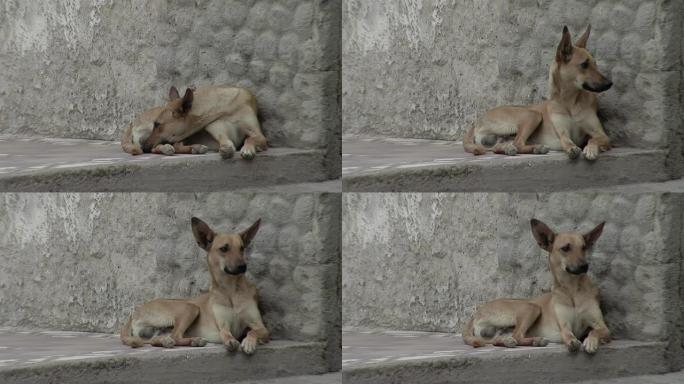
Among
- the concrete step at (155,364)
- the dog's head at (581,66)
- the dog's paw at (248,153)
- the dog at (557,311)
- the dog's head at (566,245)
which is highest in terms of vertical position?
the dog's head at (581,66)

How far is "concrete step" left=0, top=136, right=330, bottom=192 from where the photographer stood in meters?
7.70

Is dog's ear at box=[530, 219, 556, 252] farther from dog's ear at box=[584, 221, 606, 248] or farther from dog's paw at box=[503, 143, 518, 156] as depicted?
dog's paw at box=[503, 143, 518, 156]

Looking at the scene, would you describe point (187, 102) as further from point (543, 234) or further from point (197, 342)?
point (543, 234)

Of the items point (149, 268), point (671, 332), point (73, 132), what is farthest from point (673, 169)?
point (73, 132)

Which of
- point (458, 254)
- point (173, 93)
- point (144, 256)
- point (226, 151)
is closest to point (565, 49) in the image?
point (458, 254)

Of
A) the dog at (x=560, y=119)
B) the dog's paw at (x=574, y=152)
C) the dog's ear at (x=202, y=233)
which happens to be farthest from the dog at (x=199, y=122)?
the dog's paw at (x=574, y=152)

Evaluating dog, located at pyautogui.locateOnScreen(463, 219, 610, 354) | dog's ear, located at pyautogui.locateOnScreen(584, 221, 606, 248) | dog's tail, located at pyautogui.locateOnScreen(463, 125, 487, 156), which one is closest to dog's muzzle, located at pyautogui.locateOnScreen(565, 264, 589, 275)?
dog, located at pyautogui.locateOnScreen(463, 219, 610, 354)

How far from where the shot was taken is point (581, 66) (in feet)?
25.0

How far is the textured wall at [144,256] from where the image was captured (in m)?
7.68

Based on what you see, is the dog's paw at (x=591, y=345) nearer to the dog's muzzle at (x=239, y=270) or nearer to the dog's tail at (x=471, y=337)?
the dog's tail at (x=471, y=337)

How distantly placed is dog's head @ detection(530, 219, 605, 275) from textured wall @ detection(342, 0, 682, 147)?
86cm

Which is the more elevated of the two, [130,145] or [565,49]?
[565,49]

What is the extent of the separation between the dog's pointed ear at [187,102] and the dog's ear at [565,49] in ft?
7.40

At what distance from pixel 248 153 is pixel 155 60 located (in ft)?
4.96
